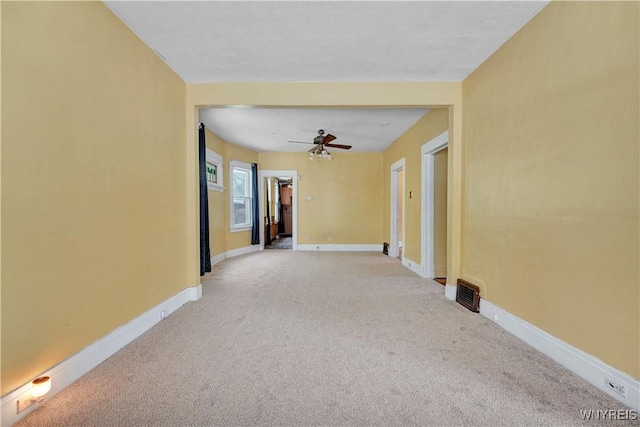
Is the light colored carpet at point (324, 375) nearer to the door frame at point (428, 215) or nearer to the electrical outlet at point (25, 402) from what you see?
the electrical outlet at point (25, 402)

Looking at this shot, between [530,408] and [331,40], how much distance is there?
2866 mm

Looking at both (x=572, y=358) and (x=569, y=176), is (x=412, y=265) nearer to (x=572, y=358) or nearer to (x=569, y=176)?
(x=572, y=358)

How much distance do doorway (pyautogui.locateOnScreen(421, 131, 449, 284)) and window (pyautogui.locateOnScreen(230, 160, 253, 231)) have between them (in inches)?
163

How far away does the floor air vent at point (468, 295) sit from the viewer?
9.62 ft

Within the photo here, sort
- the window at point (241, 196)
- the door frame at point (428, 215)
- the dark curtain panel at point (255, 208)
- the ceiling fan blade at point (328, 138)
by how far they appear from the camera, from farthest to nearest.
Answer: the dark curtain panel at point (255, 208) → the window at point (241, 196) → the ceiling fan blade at point (328, 138) → the door frame at point (428, 215)

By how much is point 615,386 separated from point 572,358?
267 millimetres

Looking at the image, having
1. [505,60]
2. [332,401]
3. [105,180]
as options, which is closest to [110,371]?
[105,180]

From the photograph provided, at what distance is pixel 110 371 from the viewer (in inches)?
74.0

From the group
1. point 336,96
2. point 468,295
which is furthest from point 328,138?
point 468,295

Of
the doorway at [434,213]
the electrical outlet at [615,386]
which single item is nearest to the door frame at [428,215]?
the doorway at [434,213]

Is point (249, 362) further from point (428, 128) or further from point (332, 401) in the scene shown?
point (428, 128)

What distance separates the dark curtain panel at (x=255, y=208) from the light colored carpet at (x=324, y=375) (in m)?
4.05

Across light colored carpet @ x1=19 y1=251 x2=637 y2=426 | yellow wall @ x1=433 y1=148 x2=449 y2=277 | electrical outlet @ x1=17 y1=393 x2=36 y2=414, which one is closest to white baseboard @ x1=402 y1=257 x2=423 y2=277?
yellow wall @ x1=433 y1=148 x2=449 y2=277

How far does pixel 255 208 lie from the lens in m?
7.14
